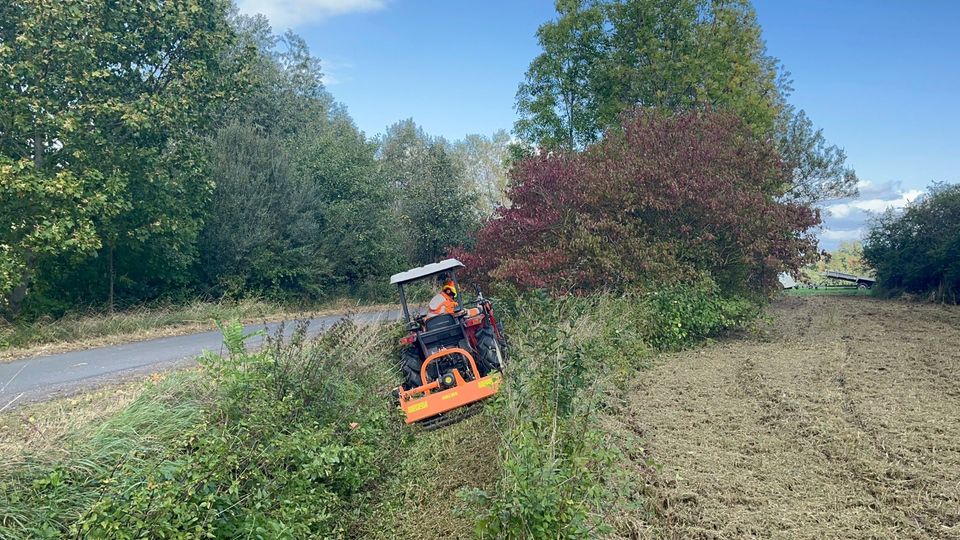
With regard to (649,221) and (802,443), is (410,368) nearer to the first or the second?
(802,443)

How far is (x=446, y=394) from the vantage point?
7.10 meters

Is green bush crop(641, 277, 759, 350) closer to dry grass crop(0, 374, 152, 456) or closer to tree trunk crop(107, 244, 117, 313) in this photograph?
dry grass crop(0, 374, 152, 456)

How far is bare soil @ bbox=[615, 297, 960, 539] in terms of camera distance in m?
3.98

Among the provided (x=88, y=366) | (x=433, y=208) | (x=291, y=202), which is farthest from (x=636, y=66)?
(x=88, y=366)

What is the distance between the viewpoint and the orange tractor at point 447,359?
7.09m

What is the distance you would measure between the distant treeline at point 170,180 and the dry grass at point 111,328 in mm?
1053

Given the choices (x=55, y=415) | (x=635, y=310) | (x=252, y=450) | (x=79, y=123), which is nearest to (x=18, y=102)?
(x=79, y=123)

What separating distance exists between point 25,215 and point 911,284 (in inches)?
974

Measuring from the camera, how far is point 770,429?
5.75 metres

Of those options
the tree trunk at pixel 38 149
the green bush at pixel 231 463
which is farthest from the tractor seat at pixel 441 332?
the tree trunk at pixel 38 149

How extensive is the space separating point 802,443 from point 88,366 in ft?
30.0

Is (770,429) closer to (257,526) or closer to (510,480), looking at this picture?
(510,480)

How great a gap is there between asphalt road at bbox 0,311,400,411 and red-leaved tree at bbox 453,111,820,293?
4.57m

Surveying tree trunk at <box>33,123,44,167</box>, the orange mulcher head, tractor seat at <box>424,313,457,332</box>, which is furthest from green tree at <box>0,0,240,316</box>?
the orange mulcher head
